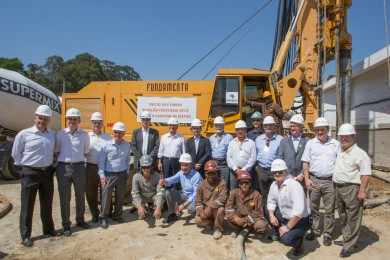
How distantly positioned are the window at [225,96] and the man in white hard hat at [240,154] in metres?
2.26

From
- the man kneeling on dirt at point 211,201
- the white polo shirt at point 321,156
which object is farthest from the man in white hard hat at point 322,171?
the man kneeling on dirt at point 211,201

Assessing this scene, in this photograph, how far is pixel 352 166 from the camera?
202 inches

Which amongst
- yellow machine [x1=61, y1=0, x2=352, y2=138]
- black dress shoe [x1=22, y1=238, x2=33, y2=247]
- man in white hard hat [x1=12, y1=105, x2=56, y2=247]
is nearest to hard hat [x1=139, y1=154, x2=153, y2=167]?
man in white hard hat [x1=12, y1=105, x2=56, y2=247]

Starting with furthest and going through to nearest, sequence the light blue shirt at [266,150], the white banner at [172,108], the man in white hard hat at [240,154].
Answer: the white banner at [172,108] → the man in white hard hat at [240,154] → the light blue shirt at [266,150]

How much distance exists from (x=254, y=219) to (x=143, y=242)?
1683mm

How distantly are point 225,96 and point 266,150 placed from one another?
110 inches

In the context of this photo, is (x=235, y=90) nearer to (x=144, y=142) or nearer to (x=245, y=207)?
(x=144, y=142)

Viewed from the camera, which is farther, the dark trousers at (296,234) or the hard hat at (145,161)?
the hard hat at (145,161)

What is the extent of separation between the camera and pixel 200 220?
5.96m

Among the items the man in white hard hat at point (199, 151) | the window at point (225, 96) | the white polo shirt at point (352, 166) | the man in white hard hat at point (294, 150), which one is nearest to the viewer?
the white polo shirt at point (352, 166)

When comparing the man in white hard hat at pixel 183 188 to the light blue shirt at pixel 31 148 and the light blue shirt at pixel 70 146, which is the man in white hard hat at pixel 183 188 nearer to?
the light blue shirt at pixel 70 146

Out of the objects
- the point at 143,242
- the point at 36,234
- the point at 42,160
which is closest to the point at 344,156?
the point at 143,242

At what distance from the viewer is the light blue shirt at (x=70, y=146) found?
5.96 meters

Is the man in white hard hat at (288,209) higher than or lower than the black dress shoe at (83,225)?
higher
